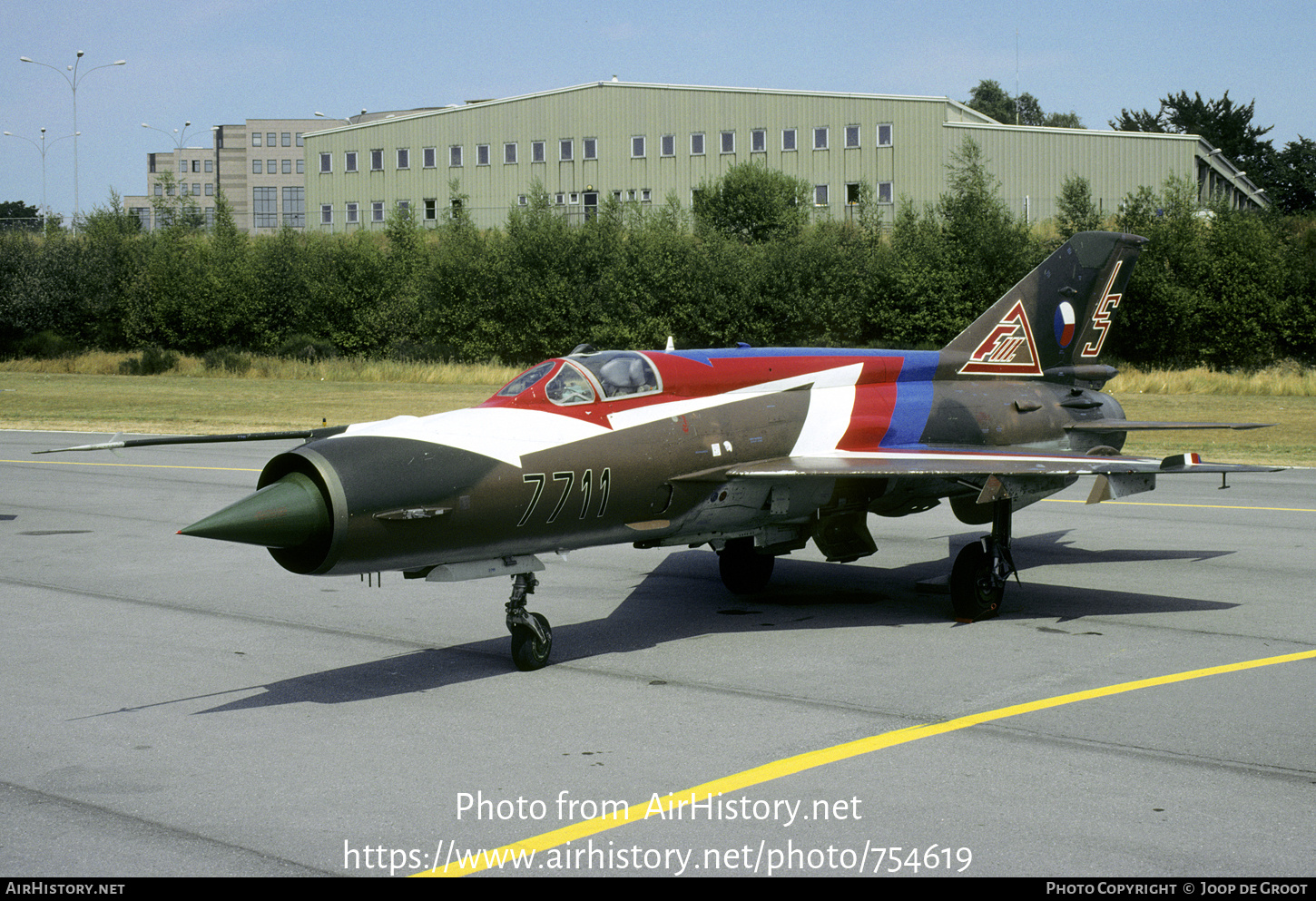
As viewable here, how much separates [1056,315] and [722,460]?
20.5ft

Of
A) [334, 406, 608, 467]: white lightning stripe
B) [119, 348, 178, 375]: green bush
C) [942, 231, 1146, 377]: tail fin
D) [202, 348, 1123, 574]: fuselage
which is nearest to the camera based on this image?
[202, 348, 1123, 574]: fuselage

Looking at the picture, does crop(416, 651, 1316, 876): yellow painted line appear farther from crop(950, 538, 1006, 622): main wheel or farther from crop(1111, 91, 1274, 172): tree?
crop(1111, 91, 1274, 172): tree

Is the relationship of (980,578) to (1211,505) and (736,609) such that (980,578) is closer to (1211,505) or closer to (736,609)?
(736,609)

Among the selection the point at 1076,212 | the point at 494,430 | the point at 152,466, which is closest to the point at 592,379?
the point at 494,430

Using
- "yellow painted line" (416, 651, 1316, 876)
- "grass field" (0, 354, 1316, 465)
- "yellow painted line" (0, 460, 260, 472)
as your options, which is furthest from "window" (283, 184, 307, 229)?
"yellow painted line" (416, 651, 1316, 876)

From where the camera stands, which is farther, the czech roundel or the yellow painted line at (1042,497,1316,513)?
the yellow painted line at (1042,497,1316,513)

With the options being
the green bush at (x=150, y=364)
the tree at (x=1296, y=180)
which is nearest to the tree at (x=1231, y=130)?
the tree at (x=1296, y=180)

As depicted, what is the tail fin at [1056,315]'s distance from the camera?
14.3 meters

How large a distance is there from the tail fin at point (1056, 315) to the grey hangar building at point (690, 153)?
159 feet

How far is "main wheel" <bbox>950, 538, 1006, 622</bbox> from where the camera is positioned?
38.7 ft

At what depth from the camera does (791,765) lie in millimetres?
7473

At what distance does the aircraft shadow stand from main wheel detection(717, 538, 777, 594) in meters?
0.18

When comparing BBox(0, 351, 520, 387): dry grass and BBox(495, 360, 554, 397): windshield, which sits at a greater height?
BBox(0, 351, 520, 387): dry grass
